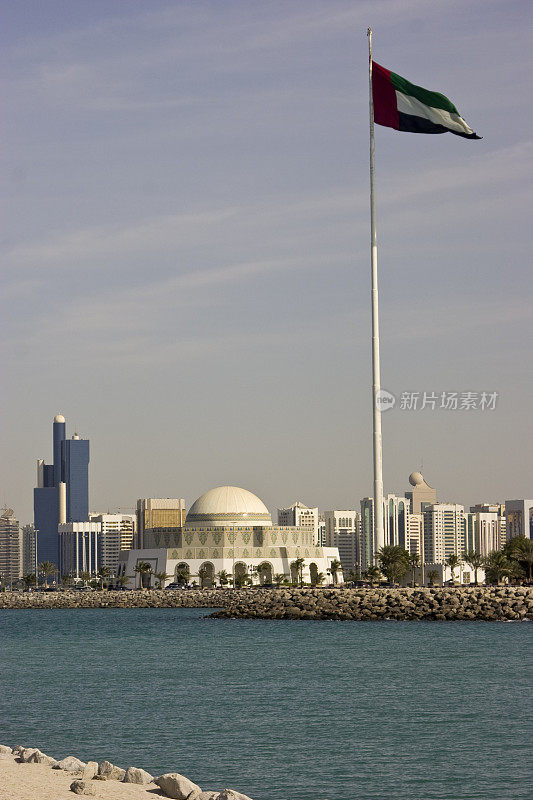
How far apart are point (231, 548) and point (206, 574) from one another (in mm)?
4835

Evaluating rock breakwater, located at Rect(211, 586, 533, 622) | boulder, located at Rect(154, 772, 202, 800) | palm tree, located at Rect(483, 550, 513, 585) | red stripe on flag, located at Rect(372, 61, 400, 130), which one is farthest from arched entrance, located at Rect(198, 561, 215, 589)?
boulder, located at Rect(154, 772, 202, 800)

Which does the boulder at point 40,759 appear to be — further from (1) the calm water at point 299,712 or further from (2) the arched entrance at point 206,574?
(2) the arched entrance at point 206,574

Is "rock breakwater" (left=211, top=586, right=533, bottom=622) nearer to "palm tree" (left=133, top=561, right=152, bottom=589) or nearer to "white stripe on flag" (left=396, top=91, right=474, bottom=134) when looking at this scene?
"white stripe on flag" (left=396, top=91, right=474, bottom=134)

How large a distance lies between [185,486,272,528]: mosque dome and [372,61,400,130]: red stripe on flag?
114m

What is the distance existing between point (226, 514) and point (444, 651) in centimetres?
11569

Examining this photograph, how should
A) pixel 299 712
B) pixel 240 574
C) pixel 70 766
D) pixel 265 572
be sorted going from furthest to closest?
pixel 265 572
pixel 240 574
pixel 299 712
pixel 70 766

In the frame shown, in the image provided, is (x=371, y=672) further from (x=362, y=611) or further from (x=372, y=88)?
(x=362, y=611)

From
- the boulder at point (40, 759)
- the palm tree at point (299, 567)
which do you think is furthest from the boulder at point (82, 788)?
the palm tree at point (299, 567)

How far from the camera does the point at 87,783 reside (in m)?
18.7

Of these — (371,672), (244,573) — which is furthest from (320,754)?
→ (244,573)

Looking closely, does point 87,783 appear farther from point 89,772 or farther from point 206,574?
point 206,574

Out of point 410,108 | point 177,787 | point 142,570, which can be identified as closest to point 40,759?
point 177,787

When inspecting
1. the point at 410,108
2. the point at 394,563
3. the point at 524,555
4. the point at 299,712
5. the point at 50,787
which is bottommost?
the point at 299,712

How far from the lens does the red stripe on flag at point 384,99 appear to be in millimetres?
52509
